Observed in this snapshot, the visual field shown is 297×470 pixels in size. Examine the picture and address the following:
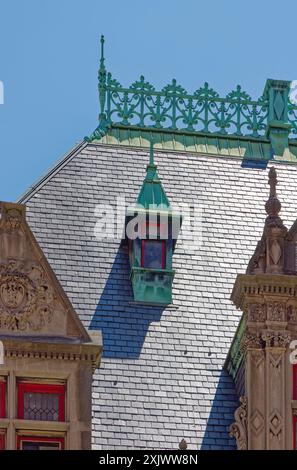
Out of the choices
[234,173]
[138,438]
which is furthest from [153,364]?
[234,173]

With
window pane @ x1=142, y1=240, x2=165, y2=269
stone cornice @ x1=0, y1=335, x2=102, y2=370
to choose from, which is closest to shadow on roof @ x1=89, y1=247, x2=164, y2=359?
window pane @ x1=142, y1=240, x2=165, y2=269

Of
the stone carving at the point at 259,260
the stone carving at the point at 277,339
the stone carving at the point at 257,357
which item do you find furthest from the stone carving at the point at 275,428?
the stone carving at the point at 259,260

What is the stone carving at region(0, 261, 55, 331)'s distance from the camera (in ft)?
168

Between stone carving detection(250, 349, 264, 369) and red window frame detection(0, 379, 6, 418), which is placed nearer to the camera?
red window frame detection(0, 379, 6, 418)

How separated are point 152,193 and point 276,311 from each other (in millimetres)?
6130

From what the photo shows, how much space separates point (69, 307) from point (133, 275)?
5.17m

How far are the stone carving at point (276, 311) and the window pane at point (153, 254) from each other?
493 cm

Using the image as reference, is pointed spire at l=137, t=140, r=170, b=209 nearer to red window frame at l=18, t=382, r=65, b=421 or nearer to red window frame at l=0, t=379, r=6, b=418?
red window frame at l=18, t=382, r=65, b=421

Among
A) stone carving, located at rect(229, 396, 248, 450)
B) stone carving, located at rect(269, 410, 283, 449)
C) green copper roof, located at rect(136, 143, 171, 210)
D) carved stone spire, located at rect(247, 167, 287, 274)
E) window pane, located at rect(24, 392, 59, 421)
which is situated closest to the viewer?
window pane, located at rect(24, 392, 59, 421)

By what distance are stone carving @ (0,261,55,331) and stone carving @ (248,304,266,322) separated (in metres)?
3.27

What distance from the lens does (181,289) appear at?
2224 inches

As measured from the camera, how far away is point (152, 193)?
57.9 metres

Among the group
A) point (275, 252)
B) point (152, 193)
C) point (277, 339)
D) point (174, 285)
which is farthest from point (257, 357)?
point (152, 193)

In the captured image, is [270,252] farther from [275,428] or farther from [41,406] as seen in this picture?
[41,406]
